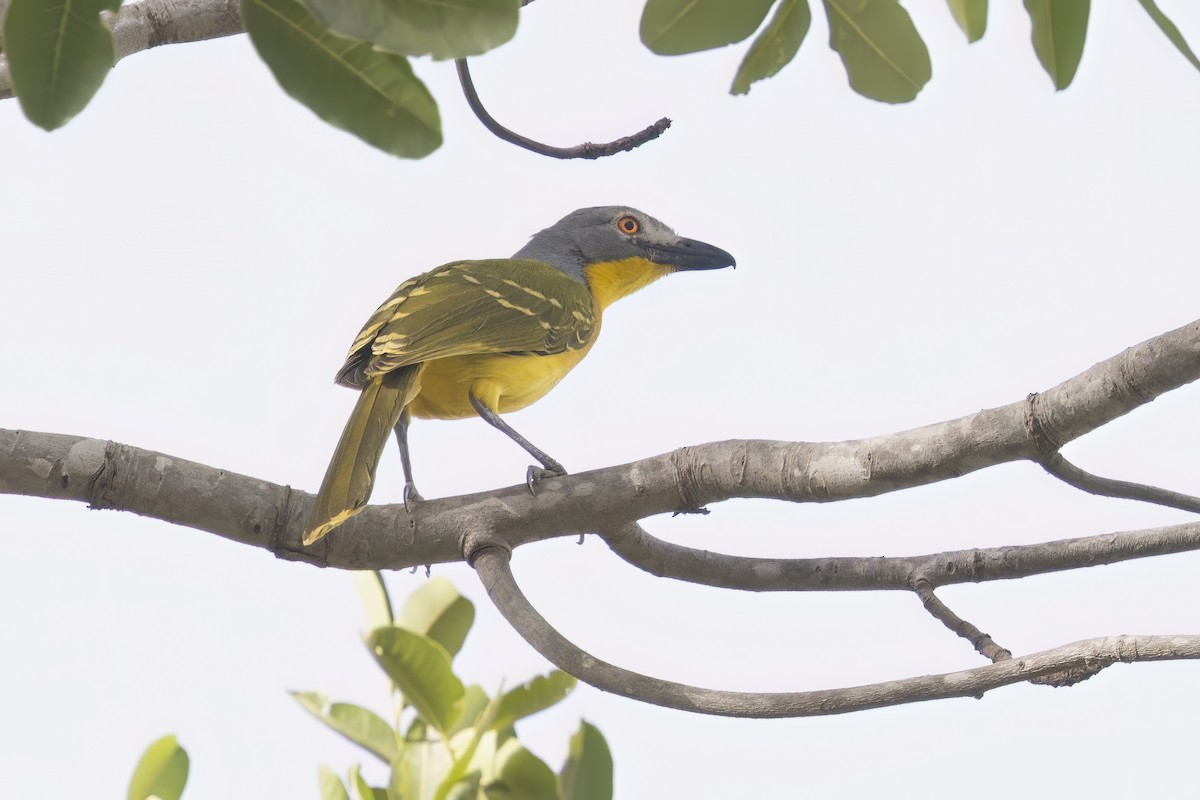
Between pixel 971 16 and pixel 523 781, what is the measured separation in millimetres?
1482

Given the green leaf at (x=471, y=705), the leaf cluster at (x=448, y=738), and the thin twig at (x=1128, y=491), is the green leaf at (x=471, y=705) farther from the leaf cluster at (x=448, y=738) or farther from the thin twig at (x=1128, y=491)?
the thin twig at (x=1128, y=491)

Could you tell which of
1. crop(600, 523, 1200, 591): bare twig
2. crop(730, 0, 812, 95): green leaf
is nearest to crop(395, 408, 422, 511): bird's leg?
crop(600, 523, 1200, 591): bare twig

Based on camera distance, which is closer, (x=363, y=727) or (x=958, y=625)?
(x=363, y=727)

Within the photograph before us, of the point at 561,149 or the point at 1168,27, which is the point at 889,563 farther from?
the point at 1168,27

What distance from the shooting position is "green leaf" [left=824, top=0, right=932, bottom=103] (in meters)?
2.11

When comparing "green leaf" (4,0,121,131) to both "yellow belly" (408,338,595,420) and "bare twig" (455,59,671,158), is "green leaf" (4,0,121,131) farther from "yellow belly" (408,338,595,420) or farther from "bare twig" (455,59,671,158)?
"yellow belly" (408,338,595,420)

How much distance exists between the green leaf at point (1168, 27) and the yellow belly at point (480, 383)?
10.4 ft

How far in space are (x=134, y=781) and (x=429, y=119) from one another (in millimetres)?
1524

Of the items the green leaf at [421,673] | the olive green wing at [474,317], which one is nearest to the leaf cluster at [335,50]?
the green leaf at [421,673]

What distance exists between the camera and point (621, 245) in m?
6.65

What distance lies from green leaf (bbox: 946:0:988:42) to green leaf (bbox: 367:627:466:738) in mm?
1386

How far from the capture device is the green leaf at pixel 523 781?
199 cm

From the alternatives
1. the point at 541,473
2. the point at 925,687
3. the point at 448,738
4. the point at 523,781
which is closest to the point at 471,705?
the point at 448,738

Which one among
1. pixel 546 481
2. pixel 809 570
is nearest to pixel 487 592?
pixel 546 481
